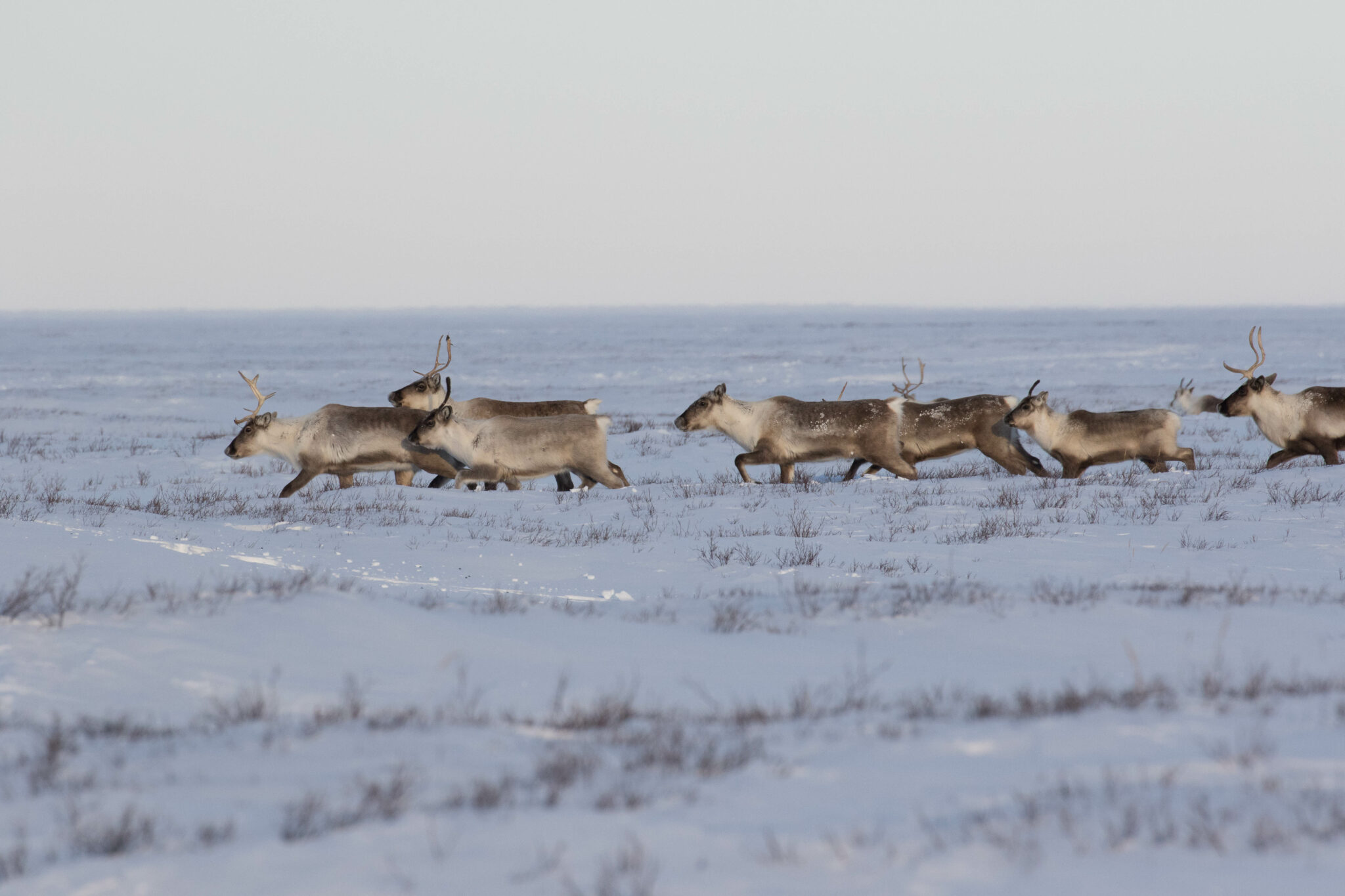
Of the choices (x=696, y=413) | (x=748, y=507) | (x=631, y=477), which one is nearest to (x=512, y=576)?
(x=748, y=507)

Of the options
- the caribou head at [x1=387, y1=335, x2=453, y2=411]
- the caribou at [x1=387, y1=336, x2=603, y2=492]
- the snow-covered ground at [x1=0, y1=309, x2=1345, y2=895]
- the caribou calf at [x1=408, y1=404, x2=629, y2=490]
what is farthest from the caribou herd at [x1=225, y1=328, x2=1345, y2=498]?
the caribou head at [x1=387, y1=335, x2=453, y2=411]

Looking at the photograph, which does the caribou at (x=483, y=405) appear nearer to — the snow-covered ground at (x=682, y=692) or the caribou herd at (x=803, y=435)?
the caribou herd at (x=803, y=435)

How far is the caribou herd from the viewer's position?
13.0 m

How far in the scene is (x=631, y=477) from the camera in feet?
Answer: 52.1

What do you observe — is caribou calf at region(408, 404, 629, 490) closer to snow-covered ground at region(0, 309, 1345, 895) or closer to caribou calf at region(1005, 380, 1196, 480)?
snow-covered ground at region(0, 309, 1345, 895)

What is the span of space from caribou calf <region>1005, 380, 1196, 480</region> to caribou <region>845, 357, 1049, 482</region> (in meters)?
0.58

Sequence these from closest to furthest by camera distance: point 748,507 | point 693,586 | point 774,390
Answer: point 693,586, point 748,507, point 774,390

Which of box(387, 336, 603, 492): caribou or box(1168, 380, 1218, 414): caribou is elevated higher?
box(1168, 380, 1218, 414): caribou

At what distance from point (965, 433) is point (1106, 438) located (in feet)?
5.37

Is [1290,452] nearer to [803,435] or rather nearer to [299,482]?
[803,435]

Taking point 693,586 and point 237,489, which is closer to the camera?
point 693,586

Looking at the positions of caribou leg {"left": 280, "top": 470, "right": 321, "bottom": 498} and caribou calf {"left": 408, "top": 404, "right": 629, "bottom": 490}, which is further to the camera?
caribou calf {"left": 408, "top": 404, "right": 629, "bottom": 490}

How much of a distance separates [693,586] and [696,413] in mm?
6872

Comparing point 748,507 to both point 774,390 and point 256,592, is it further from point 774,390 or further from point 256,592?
point 774,390
